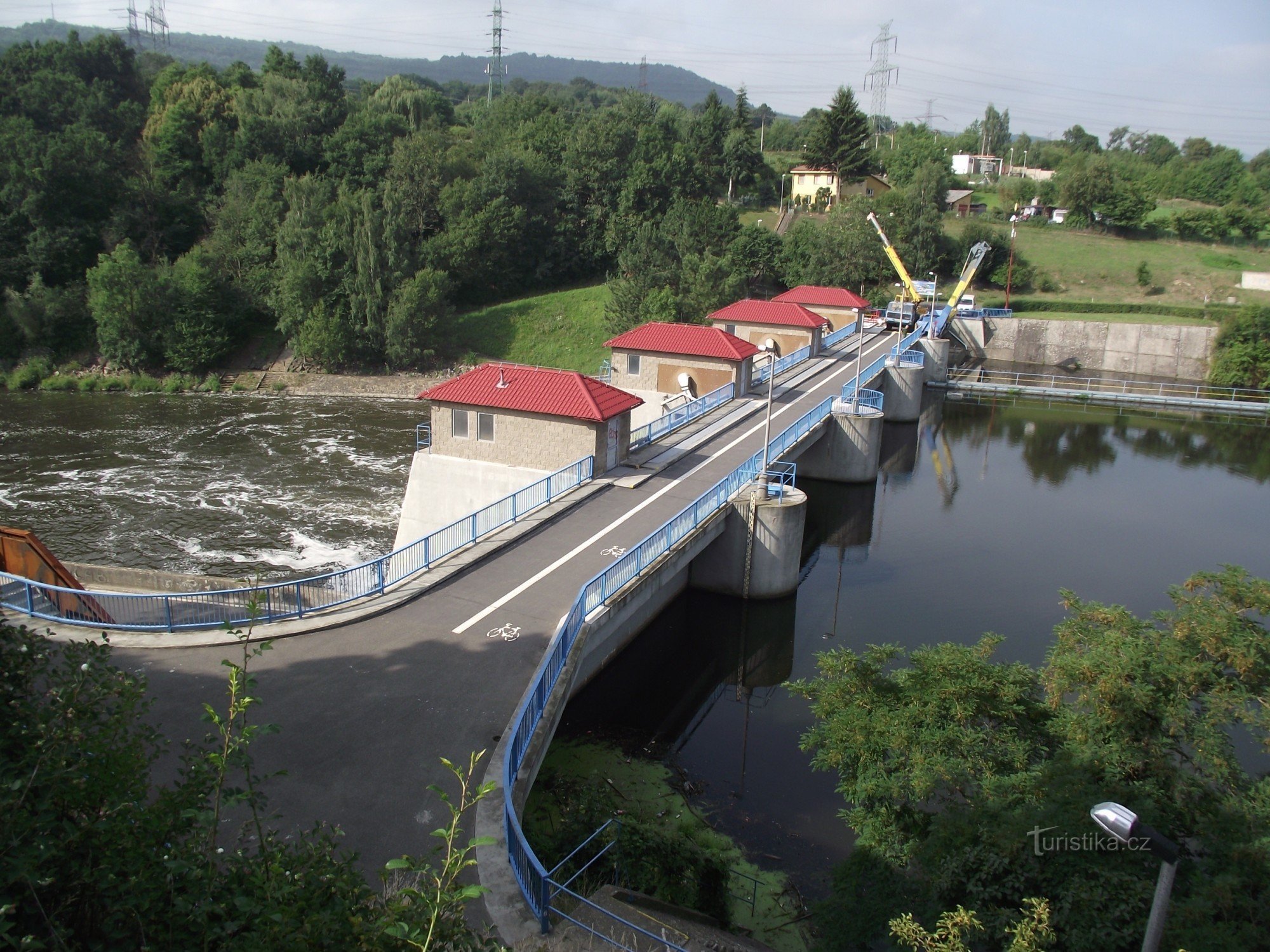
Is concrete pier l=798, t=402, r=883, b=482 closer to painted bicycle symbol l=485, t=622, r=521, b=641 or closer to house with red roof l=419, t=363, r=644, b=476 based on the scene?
house with red roof l=419, t=363, r=644, b=476

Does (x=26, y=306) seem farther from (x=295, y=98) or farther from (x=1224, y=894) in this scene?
(x=1224, y=894)

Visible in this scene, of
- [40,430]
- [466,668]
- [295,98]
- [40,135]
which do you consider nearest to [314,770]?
[466,668]

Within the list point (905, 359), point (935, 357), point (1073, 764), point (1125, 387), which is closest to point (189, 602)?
point (1073, 764)

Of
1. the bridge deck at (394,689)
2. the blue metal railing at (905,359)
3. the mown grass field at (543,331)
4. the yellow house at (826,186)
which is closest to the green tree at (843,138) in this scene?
the yellow house at (826,186)

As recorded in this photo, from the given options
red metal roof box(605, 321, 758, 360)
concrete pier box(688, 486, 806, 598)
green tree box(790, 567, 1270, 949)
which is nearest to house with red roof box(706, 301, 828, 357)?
red metal roof box(605, 321, 758, 360)

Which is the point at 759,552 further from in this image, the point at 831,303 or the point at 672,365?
the point at 831,303
